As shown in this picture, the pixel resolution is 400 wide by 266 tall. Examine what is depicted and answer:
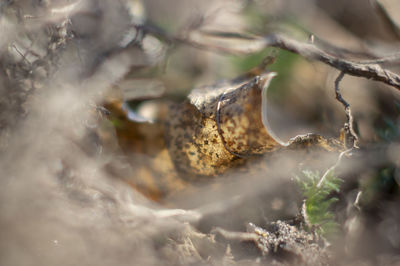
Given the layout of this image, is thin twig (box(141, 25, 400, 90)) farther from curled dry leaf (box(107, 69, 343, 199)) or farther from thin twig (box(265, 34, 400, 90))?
curled dry leaf (box(107, 69, 343, 199))

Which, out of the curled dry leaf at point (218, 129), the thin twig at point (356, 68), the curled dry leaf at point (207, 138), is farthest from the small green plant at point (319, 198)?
the thin twig at point (356, 68)

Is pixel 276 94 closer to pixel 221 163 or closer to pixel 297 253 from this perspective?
pixel 221 163

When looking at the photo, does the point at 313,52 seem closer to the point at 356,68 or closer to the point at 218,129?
the point at 356,68

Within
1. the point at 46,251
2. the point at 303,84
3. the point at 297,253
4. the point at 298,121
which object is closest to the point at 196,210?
the point at 297,253

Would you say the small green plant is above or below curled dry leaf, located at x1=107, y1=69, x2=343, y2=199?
Answer: below

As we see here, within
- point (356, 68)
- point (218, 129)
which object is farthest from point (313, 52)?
point (218, 129)

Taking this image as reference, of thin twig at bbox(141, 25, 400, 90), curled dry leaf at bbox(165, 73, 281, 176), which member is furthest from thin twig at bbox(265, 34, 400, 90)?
curled dry leaf at bbox(165, 73, 281, 176)

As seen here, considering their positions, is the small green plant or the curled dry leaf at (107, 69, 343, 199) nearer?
the curled dry leaf at (107, 69, 343, 199)

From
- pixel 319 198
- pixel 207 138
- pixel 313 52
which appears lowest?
pixel 319 198
